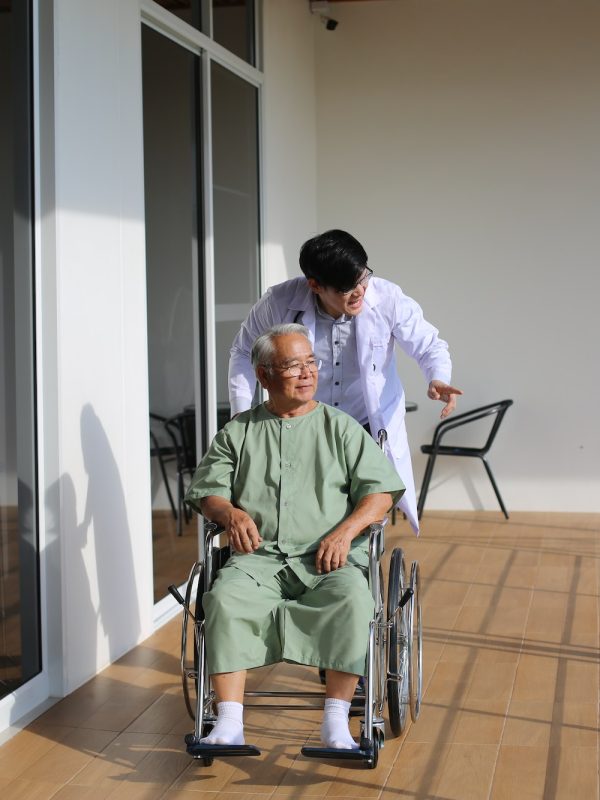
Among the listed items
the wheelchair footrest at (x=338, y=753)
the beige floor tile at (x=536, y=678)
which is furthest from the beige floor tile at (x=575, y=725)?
the wheelchair footrest at (x=338, y=753)

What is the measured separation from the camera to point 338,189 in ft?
24.0

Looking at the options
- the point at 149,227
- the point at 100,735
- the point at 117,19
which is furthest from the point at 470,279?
the point at 100,735

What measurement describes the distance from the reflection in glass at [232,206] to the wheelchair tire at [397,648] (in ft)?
7.49

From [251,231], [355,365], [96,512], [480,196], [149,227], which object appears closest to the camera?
[355,365]

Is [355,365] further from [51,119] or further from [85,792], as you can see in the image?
[85,792]

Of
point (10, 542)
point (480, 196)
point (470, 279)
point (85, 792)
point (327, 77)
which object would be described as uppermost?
point (327, 77)

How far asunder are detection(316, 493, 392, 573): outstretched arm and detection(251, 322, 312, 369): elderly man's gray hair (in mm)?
476

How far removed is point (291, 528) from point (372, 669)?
48 centimetres

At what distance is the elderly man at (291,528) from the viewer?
288 cm

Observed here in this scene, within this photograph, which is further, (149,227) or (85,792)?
(149,227)

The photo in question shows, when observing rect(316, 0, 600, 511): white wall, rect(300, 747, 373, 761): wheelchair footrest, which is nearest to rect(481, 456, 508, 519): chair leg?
rect(316, 0, 600, 511): white wall

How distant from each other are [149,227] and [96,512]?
1217 millimetres

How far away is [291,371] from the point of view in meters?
3.12

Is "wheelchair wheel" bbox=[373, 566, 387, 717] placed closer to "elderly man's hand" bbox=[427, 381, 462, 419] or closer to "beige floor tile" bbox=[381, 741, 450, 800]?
"beige floor tile" bbox=[381, 741, 450, 800]
